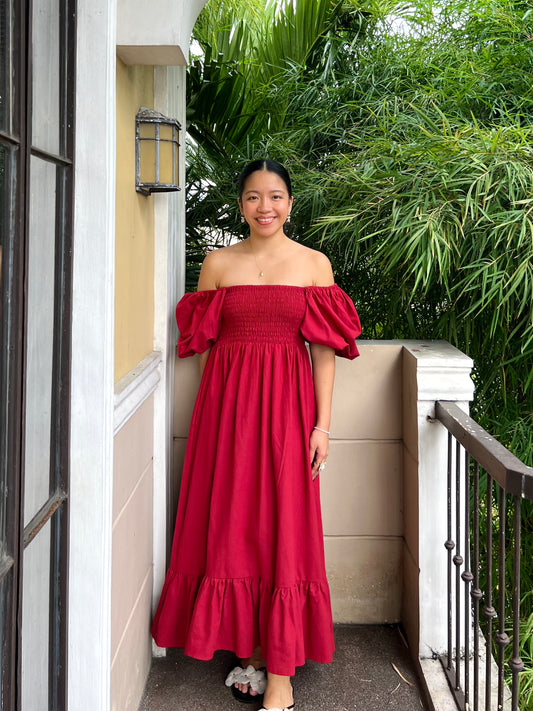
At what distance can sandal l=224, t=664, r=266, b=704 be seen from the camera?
2375 mm

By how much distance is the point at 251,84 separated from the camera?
3756mm

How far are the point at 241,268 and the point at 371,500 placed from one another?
41.8 inches

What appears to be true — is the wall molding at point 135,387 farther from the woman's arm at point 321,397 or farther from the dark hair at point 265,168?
the dark hair at point 265,168

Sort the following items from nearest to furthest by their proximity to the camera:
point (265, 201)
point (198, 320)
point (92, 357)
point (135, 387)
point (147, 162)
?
point (92, 357) → point (135, 387) → point (147, 162) → point (265, 201) → point (198, 320)

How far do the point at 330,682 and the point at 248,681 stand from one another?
29 centimetres

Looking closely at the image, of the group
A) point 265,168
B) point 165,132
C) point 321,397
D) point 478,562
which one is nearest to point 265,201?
point 265,168

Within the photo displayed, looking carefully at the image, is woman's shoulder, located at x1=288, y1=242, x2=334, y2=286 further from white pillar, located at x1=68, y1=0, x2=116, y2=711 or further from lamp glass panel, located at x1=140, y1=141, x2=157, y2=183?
white pillar, located at x1=68, y1=0, x2=116, y2=711

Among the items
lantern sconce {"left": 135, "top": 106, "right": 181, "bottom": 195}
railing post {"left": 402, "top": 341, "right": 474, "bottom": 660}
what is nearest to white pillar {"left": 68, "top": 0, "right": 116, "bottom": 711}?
lantern sconce {"left": 135, "top": 106, "right": 181, "bottom": 195}

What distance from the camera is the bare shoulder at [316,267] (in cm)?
242

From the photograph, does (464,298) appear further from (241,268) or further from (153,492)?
(153,492)

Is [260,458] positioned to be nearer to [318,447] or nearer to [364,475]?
[318,447]

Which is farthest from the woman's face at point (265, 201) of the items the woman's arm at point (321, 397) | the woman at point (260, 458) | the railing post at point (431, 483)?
the railing post at point (431, 483)

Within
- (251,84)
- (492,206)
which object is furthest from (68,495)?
(251,84)

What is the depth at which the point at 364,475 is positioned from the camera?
2797 millimetres
